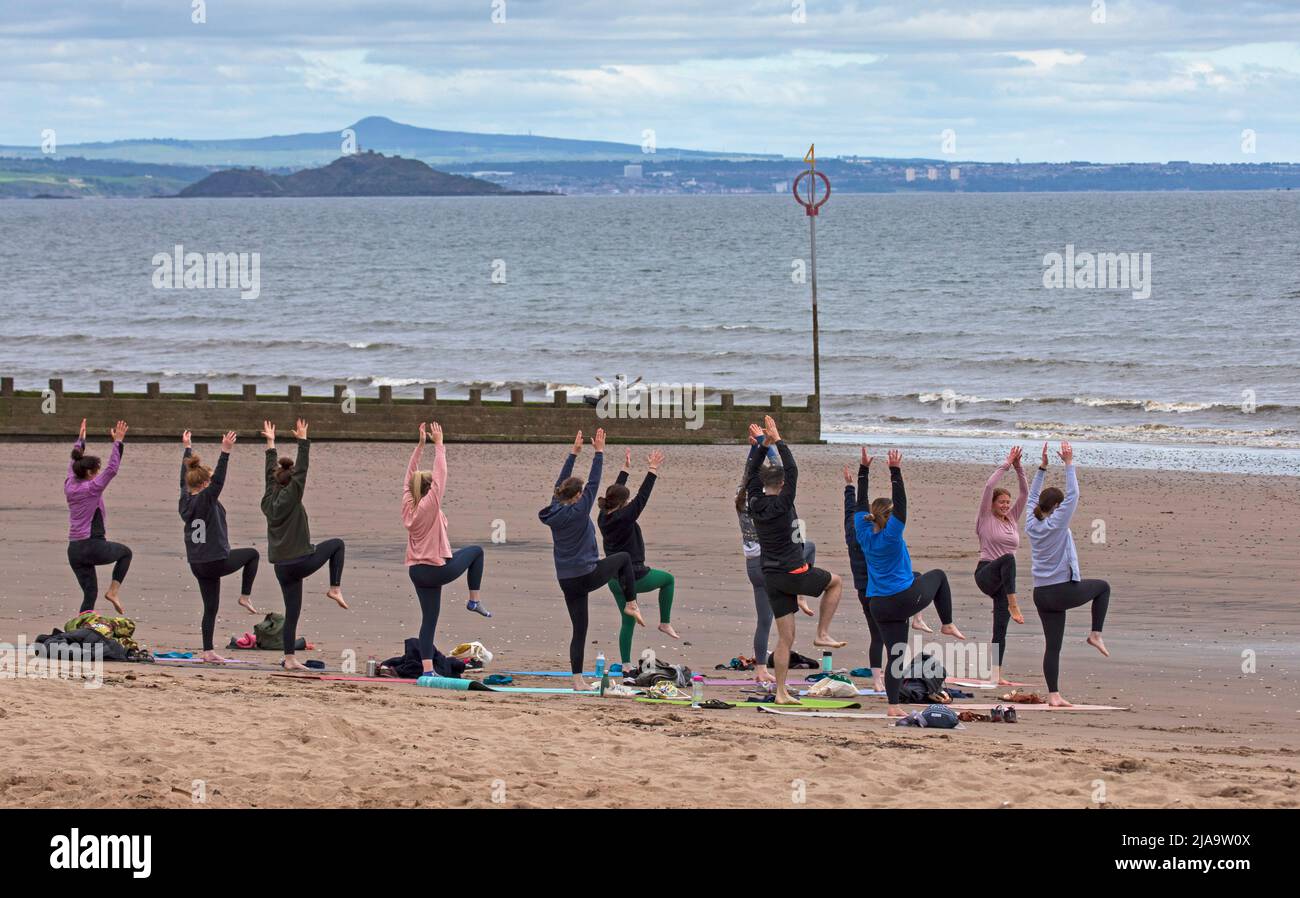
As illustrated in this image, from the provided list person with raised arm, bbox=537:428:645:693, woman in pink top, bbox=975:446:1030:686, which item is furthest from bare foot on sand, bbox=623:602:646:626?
woman in pink top, bbox=975:446:1030:686

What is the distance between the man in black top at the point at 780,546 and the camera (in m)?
10.5

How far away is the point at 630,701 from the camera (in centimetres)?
1087

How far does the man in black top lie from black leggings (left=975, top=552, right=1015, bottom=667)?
1812 mm

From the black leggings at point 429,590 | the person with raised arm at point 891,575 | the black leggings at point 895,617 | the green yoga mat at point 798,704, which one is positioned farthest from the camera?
the black leggings at point 429,590

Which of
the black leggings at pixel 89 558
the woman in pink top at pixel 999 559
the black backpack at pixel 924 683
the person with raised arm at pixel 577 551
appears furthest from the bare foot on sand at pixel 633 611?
the black leggings at pixel 89 558

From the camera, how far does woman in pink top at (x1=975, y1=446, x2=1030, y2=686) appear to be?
12062 mm

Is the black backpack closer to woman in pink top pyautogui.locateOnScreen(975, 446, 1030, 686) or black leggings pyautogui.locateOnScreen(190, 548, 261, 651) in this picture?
woman in pink top pyautogui.locateOnScreen(975, 446, 1030, 686)

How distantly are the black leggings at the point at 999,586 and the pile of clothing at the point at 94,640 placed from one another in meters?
6.44

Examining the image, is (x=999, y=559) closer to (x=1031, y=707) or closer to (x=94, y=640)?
(x=1031, y=707)

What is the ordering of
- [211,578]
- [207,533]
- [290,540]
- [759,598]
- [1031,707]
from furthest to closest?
1. [211,578]
2. [207,533]
3. [759,598]
4. [290,540]
5. [1031,707]

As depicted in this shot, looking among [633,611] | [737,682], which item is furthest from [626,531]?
[737,682]

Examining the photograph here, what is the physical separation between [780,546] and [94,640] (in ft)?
17.1

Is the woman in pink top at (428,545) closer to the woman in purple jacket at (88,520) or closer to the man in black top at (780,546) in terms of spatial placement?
the man in black top at (780,546)
